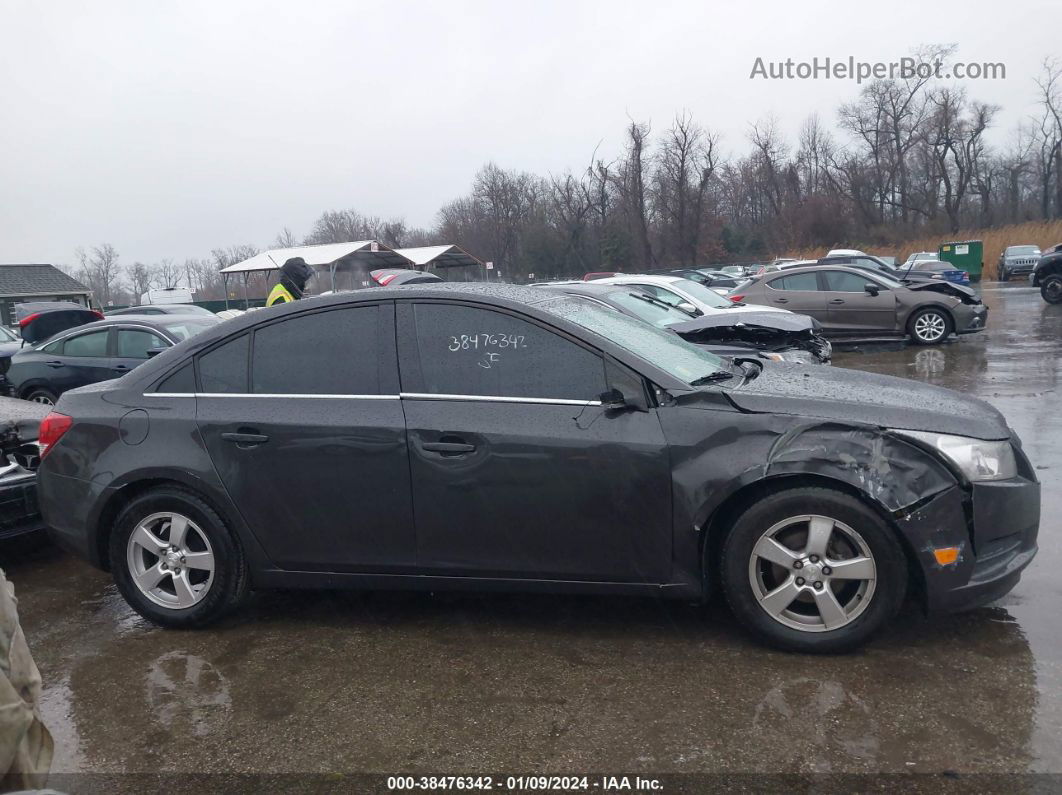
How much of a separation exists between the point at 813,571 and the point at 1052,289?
2254cm

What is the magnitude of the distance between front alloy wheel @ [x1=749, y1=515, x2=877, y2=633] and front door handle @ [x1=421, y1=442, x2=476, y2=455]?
52.1 inches

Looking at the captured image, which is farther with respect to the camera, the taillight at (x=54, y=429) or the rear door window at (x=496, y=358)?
the taillight at (x=54, y=429)

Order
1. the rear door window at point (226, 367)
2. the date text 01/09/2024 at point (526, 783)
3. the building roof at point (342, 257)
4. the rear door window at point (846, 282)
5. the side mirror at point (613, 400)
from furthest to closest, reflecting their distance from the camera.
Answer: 1. the building roof at point (342, 257)
2. the rear door window at point (846, 282)
3. the rear door window at point (226, 367)
4. the side mirror at point (613, 400)
5. the date text 01/09/2024 at point (526, 783)

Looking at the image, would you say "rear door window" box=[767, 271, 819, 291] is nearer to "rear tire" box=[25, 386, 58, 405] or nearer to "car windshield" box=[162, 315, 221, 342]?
"car windshield" box=[162, 315, 221, 342]

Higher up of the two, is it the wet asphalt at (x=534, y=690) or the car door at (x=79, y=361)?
the car door at (x=79, y=361)

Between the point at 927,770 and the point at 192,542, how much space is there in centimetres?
337

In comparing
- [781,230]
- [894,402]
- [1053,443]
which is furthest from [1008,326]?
[781,230]

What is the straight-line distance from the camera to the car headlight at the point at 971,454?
3.64 meters

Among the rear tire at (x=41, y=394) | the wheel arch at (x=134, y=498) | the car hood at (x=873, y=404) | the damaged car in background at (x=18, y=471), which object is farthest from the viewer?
the rear tire at (x=41, y=394)

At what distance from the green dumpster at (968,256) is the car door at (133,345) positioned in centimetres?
3982

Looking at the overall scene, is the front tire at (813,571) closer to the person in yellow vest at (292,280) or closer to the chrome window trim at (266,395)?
the chrome window trim at (266,395)

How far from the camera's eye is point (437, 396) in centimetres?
402

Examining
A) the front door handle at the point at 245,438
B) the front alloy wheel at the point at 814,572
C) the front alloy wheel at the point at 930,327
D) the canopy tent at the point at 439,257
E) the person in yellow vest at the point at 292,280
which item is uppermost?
the canopy tent at the point at 439,257

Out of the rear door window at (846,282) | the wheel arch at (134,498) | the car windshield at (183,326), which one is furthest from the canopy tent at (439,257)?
the wheel arch at (134,498)
